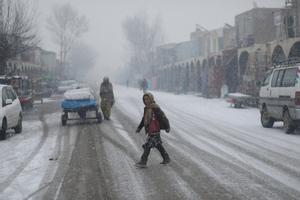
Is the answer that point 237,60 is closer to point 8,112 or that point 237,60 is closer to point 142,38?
point 8,112

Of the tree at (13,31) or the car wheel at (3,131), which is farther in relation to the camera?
the tree at (13,31)

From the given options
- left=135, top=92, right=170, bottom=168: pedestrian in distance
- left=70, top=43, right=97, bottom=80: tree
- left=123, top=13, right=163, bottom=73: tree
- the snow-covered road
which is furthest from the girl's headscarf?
left=70, top=43, right=97, bottom=80: tree

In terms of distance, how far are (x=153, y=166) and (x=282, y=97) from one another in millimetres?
7296

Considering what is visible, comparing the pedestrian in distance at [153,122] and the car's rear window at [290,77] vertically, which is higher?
the car's rear window at [290,77]

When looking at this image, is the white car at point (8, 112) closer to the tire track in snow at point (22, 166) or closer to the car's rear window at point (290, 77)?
the tire track in snow at point (22, 166)

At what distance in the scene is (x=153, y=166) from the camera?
30.9 feet

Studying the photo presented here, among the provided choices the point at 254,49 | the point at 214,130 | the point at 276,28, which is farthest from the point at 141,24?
the point at 214,130

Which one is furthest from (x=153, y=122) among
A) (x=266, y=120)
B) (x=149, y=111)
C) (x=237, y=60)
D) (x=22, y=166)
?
(x=237, y=60)

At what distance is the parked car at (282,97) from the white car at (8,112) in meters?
8.78

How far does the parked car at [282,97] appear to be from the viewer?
1421 centimetres

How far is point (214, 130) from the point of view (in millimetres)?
15922

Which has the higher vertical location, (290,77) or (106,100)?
(290,77)

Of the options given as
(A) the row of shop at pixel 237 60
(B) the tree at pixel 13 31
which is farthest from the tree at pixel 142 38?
(B) the tree at pixel 13 31

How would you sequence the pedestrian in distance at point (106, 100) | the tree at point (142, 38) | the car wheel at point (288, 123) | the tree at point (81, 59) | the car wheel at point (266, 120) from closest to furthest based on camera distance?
the car wheel at point (288, 123)
the car wheel at point (266, 120)
the pedestrian in distance at point (106, 100)
the tree at point (142, 38)
the tree at point (81, 59)
